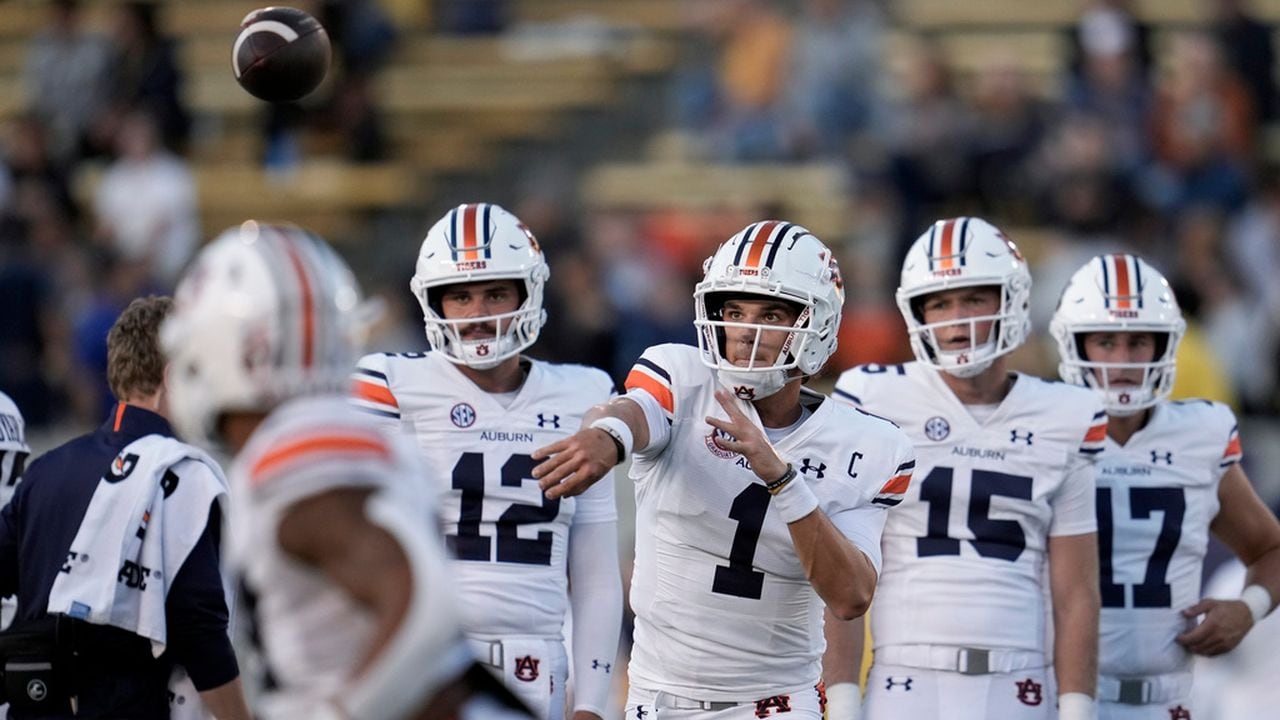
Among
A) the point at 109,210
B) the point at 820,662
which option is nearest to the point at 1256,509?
the point at 820,662

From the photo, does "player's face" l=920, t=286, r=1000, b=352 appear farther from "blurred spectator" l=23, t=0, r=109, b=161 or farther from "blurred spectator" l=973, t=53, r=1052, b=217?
"blurred spectator" l=23, t=0, r=109, b=161

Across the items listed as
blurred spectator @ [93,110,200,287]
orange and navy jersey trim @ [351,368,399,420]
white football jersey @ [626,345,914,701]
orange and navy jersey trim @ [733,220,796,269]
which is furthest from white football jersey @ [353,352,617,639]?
blurred spectator @ [93,110,200,287]

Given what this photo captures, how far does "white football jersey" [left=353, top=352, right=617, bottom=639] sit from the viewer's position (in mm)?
5367

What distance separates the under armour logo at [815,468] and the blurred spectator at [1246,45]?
7674 millimetres

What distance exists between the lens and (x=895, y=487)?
4.88 m

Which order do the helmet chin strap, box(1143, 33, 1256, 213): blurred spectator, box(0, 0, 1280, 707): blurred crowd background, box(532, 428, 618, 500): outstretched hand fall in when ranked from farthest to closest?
box(1143, 33, 1256, 213): blurred spectator → box(0, 0, 1280, 707): blurred crowd background → the helmet chin strap → box(532, 428, 618, 500): outstretched hand


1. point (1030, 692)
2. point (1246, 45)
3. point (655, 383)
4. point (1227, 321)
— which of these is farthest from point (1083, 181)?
point (655, 383)

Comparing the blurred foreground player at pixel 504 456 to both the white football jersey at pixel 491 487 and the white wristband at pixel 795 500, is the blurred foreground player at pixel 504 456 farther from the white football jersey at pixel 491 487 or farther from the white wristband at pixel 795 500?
the white wristband at pixel 795 500

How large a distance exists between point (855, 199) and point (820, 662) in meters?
6.82

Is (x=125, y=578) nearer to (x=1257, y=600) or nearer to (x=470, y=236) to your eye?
(x=470, y=236)

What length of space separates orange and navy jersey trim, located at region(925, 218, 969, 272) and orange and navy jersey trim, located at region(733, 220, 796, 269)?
953mm

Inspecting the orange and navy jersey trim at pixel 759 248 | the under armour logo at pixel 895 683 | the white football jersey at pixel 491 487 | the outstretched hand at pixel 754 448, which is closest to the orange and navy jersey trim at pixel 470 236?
the white football jersey at pixel 491 487

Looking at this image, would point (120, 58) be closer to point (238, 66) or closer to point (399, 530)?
point (238, 66)

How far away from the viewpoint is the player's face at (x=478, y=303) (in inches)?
219
